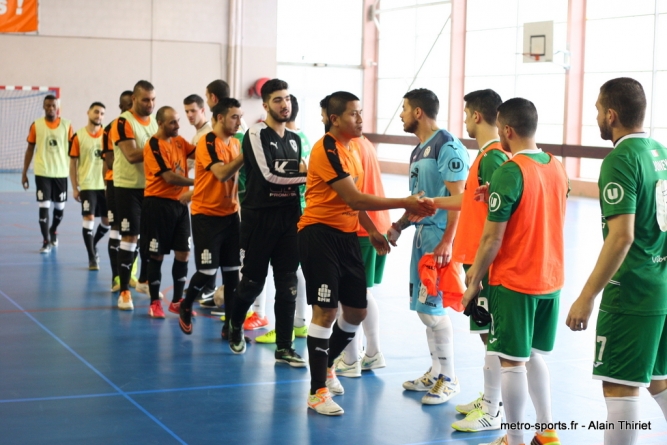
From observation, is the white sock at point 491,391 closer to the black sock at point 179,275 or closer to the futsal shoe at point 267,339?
the futsal shoe at point 267,339

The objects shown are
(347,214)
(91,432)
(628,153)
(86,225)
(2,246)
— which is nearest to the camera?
(628,153)

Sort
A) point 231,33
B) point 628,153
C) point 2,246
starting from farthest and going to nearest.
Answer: point 231,33 < point 2,246 < point 628,153

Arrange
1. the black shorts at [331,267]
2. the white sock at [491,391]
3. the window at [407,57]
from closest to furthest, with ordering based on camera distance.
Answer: the white sock at [491,391] < the black shorts at [331,267] < the window at [407,57]

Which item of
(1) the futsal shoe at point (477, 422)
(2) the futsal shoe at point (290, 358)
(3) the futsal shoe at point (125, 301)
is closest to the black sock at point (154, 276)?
(3) the futsal shoe at point (125, 301)

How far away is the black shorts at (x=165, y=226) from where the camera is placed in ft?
25.6

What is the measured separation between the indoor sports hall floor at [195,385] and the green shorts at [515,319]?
0.88 m

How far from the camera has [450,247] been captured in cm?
552

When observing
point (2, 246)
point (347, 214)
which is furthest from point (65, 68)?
point (347, 214)

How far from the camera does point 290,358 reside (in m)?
6.50

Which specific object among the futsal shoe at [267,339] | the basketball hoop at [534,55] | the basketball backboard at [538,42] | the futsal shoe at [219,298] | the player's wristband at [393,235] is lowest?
the futsal shoe at [267,339]

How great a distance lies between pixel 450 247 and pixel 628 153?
1965 mm

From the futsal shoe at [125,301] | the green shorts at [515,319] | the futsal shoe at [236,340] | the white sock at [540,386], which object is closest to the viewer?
the green shorts at [515,319]

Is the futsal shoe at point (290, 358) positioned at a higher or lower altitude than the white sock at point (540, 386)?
lower

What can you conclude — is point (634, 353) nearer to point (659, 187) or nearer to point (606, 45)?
point (659, 187)
